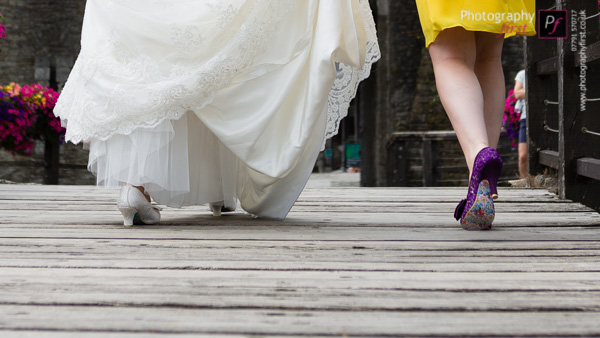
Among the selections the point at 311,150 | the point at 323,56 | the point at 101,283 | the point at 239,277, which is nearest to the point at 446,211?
the point at 311,150

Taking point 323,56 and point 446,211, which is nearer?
point 323,56

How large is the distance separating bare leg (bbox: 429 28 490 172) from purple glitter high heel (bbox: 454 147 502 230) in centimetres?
10

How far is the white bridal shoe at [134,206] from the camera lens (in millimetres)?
2543

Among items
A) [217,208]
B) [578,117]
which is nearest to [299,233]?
[217,208]

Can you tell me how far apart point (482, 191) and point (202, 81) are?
1059 mm

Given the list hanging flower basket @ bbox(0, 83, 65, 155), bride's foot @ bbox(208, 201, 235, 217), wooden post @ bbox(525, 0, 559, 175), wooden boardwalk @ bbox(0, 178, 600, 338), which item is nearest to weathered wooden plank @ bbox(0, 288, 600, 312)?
wooden boardwalk @ bbox(0, 178, 600, 338)

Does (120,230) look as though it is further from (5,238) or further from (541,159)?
(541,159)

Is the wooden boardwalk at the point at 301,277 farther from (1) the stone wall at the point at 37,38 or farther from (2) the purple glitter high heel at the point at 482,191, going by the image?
(1) the stone wall at the point at 37,38

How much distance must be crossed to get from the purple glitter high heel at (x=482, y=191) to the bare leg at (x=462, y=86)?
10 cm

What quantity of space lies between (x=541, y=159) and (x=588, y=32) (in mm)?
1006

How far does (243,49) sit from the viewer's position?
8.24 feet

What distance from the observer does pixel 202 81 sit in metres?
2.49

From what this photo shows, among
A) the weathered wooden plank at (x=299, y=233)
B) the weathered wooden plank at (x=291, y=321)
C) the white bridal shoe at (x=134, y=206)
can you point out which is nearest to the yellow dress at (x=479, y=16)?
the weathered wooden plank at (x=299, y=233)

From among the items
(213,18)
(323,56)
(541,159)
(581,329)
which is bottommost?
(581,329)
